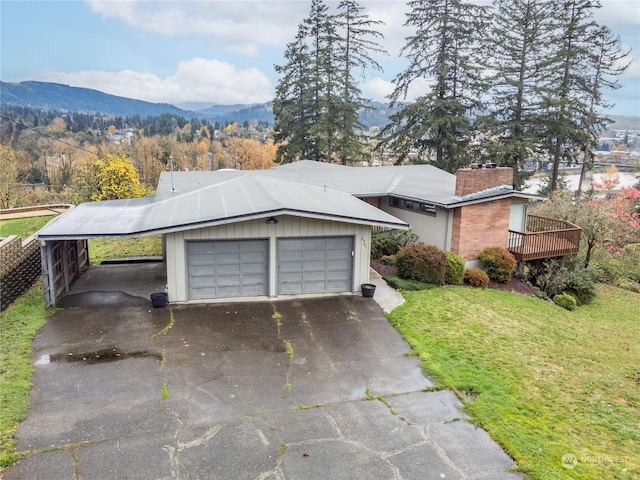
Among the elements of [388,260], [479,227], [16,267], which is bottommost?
[388,260]

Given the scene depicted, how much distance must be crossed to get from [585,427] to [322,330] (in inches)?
A: 237

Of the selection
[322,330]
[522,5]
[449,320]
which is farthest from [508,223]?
[522,5]

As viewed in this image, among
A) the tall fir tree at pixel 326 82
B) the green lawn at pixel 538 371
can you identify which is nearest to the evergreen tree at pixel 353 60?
the tall fir tree at pixel 326 82

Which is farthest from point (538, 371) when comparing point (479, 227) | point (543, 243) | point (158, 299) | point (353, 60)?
point (353, 60)

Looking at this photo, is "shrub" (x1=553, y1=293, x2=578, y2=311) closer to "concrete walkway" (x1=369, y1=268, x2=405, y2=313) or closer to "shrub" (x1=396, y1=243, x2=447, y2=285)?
"shrub" (x1=396, y1=243, x2=447, y2=285)

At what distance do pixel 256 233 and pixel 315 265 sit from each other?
2.12 m

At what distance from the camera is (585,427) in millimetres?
7797

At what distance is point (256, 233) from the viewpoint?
537 inches

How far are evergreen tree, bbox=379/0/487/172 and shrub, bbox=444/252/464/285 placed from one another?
747 inches

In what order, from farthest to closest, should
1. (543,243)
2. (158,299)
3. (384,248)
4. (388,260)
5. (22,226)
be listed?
(22,226) → (384,248) → (543,243) → (388,260) → (158,299)

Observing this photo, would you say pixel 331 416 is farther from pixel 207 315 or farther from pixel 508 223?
pixel 508 223

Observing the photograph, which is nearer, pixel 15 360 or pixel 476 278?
pixel 15 360

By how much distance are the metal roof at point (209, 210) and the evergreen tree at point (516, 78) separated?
2017 cm

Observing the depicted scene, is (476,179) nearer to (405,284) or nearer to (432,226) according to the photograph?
(432,226)
